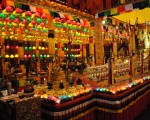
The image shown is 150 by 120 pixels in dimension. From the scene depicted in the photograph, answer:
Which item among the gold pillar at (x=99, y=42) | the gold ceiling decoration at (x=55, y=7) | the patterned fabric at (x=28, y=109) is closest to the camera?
the patterned fabric at (x=28, y=109)

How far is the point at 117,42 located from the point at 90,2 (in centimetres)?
809

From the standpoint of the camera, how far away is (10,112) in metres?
2.79

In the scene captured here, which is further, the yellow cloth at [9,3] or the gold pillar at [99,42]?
the gold pillar at [99,42]

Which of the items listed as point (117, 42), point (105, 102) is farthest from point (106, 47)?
point (105, 102)

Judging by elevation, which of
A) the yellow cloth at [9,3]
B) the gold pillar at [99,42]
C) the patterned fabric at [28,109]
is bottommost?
the patterned fabric at [28,109]

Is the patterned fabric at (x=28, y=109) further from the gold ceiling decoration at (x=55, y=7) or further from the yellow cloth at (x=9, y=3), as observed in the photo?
the gold ceiling decoration at (x=55, y=7)

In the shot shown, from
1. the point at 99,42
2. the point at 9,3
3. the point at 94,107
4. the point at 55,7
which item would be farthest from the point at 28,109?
the point at 99,42

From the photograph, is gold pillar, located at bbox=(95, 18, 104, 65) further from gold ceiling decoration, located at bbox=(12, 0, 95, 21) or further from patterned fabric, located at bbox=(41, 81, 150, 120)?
patterned fabric, located at bbox=(41, 81, 150, 120)

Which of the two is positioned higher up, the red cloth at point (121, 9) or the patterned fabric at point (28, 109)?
the red cloth at point (121, 9)

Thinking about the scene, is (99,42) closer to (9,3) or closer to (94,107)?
(9,3)

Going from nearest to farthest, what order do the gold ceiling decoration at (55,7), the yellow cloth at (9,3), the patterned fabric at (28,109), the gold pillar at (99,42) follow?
the patterned fabric at (28,109) < the yellow cloth at (9,3) < the gold ceiling decoration at (55,7) < the gold pillar at (99,42)

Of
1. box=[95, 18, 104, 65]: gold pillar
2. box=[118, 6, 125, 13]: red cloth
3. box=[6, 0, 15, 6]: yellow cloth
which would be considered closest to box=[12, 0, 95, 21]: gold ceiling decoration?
box=[6, 0, 15, 6]: yellow cloth

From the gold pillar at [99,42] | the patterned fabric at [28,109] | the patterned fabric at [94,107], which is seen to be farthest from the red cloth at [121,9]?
the patterned fabric at [28,109]

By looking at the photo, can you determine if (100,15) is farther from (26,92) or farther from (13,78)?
(26,92)
